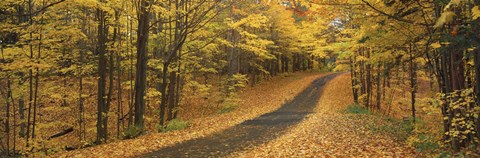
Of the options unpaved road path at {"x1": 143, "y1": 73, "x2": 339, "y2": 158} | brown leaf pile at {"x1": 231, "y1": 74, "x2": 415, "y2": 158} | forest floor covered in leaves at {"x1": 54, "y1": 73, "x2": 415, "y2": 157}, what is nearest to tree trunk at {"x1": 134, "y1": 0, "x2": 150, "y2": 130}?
forest floor covered in leaves at {"x1": 54, "y1": 73, "x2": 415, "y2": 157}

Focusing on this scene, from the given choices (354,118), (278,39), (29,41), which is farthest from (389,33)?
(278,39)

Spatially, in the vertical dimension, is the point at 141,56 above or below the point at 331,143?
above

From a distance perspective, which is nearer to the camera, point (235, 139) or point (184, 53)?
point (235, 139)

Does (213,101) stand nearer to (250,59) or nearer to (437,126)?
(250,59)

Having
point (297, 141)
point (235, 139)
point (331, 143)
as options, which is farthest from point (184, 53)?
point (331, 143)

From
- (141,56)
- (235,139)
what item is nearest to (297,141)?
(235,139)

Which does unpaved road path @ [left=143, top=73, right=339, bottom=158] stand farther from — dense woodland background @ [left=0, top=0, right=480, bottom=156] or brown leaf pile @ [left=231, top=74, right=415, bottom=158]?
dense woodland background @ [left=0, top=0, right=480, bottom=156]

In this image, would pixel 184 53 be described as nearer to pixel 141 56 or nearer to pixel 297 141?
pixel 141 56

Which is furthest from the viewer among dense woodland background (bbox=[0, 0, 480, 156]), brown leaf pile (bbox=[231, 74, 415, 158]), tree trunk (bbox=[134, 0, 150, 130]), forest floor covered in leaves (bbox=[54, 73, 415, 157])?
tree trunk (bbox=[134, 0, 150, 130])

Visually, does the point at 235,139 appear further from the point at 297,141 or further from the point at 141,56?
the point at 141,56

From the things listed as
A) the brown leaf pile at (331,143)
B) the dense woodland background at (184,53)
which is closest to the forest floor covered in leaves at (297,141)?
the brown leaf pile at (331,143)

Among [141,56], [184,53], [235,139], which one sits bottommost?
[235,139]

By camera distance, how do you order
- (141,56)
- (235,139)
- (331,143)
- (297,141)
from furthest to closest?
1. (141,56)
2. (235,139)
3. (297,141)
4. (331,143)

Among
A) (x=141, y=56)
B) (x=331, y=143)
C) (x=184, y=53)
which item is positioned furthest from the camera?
(x=184, y=53)
